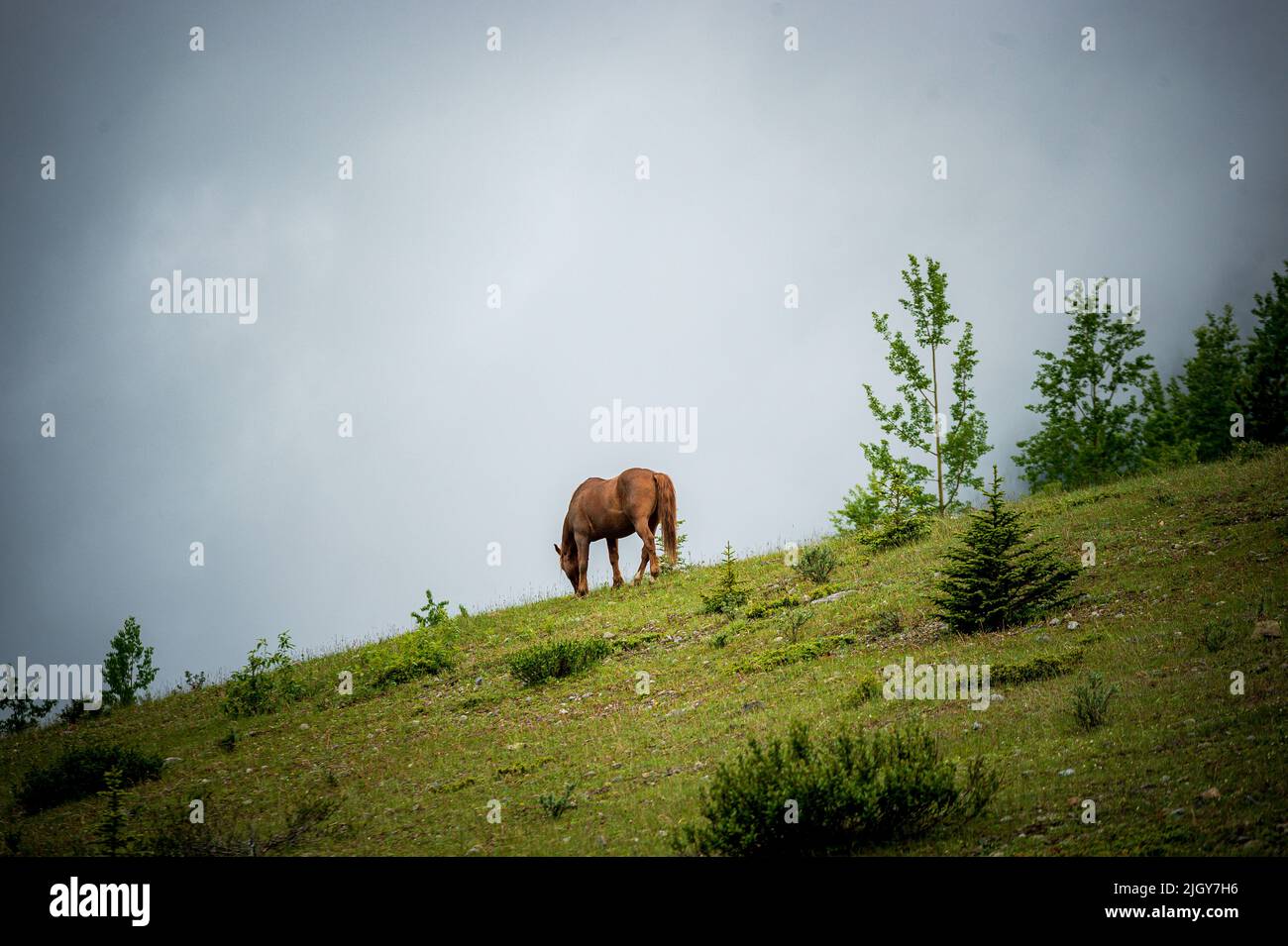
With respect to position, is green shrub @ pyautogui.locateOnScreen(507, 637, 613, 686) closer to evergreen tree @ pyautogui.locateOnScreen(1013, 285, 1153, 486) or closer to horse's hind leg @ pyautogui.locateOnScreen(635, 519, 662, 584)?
horse's hind leg @ pyautogui.locateOnScreen(635, 519, 662, 584)

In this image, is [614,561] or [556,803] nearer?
[556,803]

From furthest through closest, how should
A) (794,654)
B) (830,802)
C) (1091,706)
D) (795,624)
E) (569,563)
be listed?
(569,563) → (795,624) → (794,654) → (1091,706) → (830,802)

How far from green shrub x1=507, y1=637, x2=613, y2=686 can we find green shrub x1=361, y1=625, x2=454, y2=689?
2.33 metres

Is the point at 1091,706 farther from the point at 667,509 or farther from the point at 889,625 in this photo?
the point at 667,509

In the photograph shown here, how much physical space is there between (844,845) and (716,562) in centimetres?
1683

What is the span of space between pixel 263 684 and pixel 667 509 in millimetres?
10916

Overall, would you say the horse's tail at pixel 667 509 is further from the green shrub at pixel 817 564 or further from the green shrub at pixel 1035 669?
the green shrub at pixel 1035 669

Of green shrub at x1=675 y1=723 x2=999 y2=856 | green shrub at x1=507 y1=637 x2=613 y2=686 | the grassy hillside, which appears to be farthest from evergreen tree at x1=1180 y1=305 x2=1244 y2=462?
green shrub at x1=675 y1=723 x2=999 y2=856

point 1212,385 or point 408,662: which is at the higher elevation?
point 1212,385

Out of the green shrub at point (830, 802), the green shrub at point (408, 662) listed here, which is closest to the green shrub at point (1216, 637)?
the green shrub at point (830, 802)

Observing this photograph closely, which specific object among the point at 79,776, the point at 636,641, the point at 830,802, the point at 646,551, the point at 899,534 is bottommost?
the point at 79,776

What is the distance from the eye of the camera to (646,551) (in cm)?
2364

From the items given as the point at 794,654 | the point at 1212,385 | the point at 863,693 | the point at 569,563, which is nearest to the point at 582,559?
the point at 569,563
